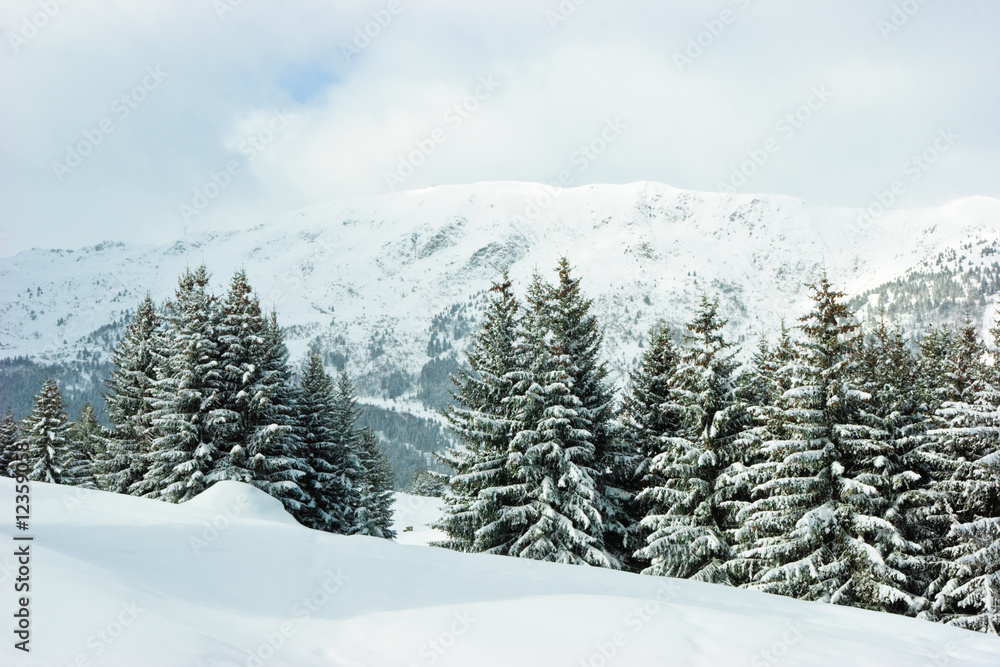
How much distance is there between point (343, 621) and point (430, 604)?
106 centimetres

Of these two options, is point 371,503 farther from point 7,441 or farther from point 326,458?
point 7,441

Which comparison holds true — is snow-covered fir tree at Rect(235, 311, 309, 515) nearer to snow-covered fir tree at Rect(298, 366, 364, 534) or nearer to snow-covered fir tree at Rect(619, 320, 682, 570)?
snow-covered fir tree at Rect(298, 366, 364, 534)

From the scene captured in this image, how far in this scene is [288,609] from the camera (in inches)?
234

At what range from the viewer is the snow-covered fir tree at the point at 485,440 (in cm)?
1920

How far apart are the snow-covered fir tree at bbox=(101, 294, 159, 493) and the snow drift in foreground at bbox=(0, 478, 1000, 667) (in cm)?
1952

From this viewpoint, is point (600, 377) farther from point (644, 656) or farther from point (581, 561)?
point (644, 656)

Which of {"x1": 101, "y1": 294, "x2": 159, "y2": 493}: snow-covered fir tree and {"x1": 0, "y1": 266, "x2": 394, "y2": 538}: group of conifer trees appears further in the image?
{"x1": 101, "y1": 294, "x2": 159, "y2": 493}: snow-covered fir tree

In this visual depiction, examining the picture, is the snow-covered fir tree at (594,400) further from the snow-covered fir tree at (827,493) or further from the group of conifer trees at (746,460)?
the snow-covered fir tree at (827,493)

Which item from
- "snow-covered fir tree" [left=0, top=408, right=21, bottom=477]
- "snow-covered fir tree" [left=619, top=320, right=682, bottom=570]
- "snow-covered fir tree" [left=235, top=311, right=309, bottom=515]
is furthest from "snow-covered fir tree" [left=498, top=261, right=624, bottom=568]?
"snow-covered fir tree" [left=0, top=408, right=21, bottom=477]

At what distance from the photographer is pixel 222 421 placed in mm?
22516

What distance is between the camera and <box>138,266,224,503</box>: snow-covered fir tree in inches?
866

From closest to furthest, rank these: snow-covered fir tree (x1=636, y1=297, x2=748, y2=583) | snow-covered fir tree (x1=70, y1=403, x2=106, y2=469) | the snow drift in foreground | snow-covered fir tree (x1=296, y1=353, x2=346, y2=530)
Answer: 1. the snow drift in foreground
2. snow-covered fir tree (x1=636, y1=297, x2=748, y2=583)
3. snow-covered fir tree (x1=296, y1=353, x2=346, y2=530)
4. snow-covered fir tree (x1=70, y1=403, x2=106, y2=469)

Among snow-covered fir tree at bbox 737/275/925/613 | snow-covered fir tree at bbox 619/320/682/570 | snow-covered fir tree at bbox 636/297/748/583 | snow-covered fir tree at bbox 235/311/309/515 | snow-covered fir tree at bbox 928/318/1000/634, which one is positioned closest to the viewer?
snow-covered fir tree at bbox 928/318/1000/634

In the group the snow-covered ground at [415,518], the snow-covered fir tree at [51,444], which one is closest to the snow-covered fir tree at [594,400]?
the snow-covered fir tree at [51,444]
